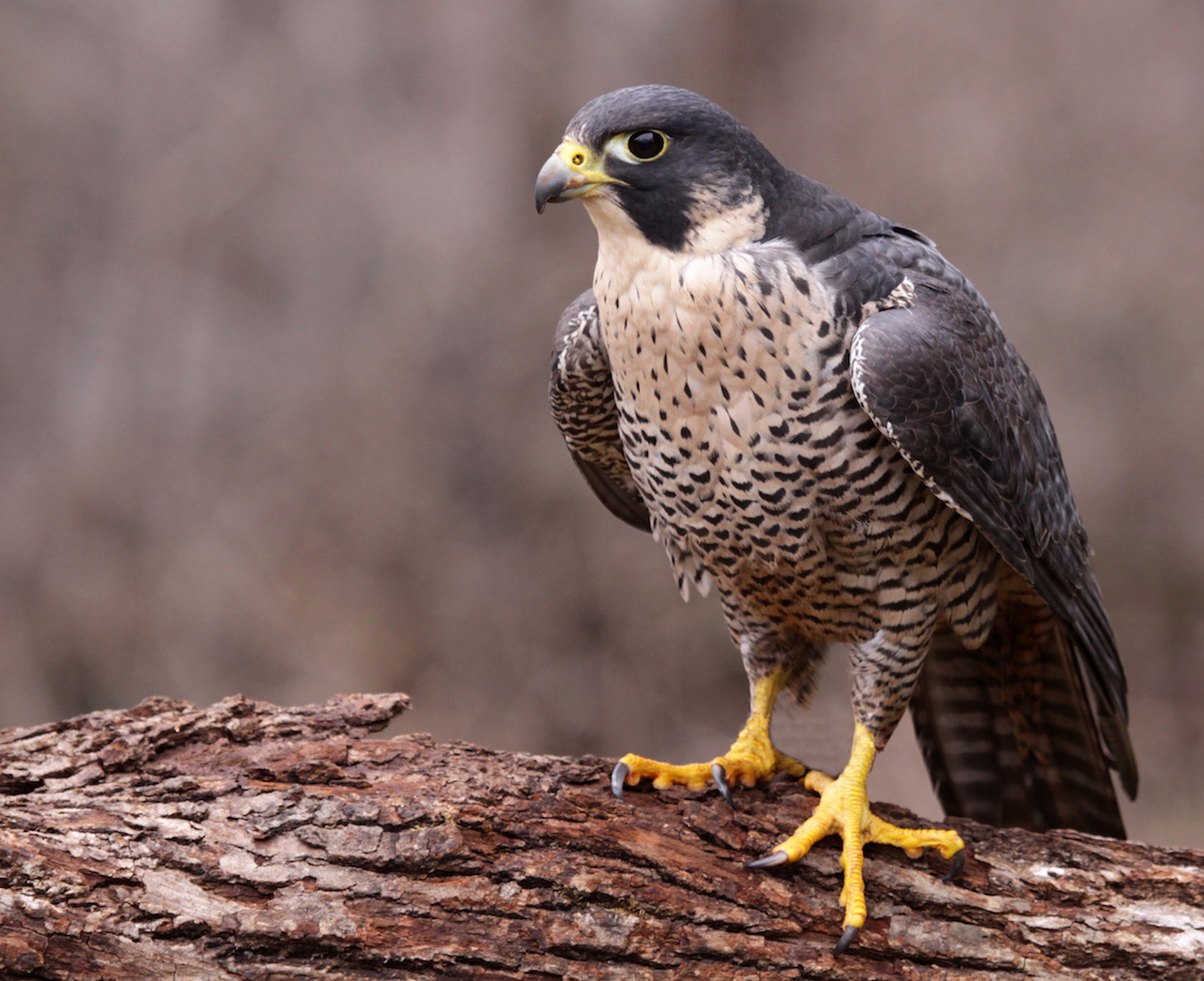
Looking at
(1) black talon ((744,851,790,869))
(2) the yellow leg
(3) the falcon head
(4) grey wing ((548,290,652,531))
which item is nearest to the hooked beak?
(3) the falcon head

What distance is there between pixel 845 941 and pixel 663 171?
1.97m

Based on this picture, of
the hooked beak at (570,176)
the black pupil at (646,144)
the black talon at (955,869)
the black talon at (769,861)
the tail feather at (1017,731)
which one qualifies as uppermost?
the black pupil at (646,144)

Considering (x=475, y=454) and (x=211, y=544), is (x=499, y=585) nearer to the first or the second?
(x=475, y=454)

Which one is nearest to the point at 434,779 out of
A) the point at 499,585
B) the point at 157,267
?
the point at 499,585

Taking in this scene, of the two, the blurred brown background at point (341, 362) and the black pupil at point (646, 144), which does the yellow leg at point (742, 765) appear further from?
the blurred brown background at point (341, 362)

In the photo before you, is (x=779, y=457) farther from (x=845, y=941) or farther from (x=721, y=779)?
(x=845, y=941)

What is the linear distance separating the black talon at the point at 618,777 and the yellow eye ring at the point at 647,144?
161 cm

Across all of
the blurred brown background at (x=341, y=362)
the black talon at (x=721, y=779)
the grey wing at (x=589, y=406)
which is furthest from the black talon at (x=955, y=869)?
the blurred brown background at (x=341, y=362)

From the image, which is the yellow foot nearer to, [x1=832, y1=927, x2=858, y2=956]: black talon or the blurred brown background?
[x1=832, y1=927, x2=858, y2=956]: black talon

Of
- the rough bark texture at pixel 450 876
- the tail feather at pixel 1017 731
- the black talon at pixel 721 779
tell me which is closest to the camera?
the rough bark texture at pixel 450 876

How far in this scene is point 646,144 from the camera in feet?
8.79

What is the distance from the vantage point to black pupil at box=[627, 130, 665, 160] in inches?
105

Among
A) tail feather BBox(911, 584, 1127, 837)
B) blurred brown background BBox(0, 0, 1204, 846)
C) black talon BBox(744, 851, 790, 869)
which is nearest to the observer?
black talon BBox(744, 851, 790, 869)

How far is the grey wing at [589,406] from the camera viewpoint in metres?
3.24
